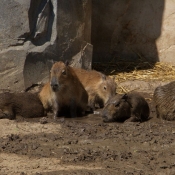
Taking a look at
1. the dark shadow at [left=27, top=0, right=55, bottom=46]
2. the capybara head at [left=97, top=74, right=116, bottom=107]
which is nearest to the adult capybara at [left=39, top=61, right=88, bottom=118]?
the capybara head at [left=97, top=74, right=116, bottom=107]

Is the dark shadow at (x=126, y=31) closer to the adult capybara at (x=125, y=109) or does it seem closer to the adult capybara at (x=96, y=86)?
the adult capybara at (x=96, y=86)

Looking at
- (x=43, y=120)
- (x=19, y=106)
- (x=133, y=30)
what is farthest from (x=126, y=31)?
(x=43, y=120)

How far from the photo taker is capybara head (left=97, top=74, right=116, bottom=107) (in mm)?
10641

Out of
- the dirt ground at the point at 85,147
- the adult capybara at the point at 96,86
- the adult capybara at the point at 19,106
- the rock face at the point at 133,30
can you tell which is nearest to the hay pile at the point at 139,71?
the rock face at the point at 133,30

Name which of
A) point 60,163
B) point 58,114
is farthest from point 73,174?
point 58,114

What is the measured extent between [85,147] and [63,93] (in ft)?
8.04

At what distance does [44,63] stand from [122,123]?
A: 7.26ft

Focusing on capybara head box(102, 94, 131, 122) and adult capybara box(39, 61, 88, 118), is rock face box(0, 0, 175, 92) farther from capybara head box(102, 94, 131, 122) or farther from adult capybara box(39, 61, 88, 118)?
capybara head box(102, 94, 131, 122)

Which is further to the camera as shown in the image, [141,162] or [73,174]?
[141,162]

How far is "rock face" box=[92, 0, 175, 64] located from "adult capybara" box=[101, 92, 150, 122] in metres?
3.78

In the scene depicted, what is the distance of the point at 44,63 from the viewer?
10938mm

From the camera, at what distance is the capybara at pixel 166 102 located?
935cm

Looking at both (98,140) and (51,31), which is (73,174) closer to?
(98,140)

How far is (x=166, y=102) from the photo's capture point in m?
9.41
